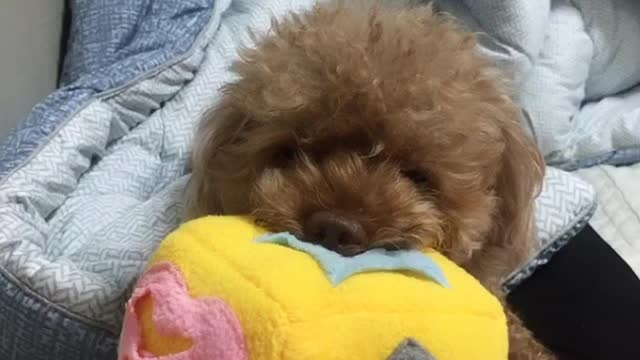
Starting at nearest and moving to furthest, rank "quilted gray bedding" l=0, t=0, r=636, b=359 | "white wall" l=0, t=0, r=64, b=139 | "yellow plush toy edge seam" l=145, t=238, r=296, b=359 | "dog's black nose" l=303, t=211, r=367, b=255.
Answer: "yellow plush toy edge seam" l=145, t=238, r=296, b=359, "dog's black nose" l=303, t=211, r=367, b=255, "quilted gray bedding" l=0, t=0, r=636, b=359, "white wall" l=0, t=0, r=64, b=139

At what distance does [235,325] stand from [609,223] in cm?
104

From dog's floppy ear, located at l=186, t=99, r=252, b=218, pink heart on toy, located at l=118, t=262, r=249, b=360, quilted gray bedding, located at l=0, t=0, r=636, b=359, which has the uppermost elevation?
pink heart on toy, located at l=118, t=262, r=249, b=360

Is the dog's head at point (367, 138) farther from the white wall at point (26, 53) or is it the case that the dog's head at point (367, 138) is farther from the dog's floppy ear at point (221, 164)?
the white wall at point (26, 53)

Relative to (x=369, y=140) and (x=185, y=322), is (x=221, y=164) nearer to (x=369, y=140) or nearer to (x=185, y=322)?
(x=369, y=140)

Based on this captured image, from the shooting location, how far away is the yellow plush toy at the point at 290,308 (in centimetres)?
85

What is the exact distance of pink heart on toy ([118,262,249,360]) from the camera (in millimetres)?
843

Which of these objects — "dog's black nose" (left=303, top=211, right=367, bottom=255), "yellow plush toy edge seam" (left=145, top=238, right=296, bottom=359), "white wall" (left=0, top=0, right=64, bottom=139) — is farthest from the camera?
"white wall" (left=0, top=0, right=64, bottom=139)

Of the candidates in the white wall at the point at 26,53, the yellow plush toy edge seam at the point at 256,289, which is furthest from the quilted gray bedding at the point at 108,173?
the yellow plush toy edge seam at the point at 256,289

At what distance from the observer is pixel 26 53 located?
1918 mm

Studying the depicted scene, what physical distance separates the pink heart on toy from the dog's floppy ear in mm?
289

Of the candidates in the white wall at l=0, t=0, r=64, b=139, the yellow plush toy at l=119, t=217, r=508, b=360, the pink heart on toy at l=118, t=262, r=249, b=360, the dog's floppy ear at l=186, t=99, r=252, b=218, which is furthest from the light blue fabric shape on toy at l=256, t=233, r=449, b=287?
the white wall at l=0, t=0, r=64, b=139

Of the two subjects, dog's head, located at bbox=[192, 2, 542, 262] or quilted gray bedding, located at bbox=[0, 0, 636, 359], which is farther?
quilted gray bedding, located at bbox=[0, 0, 636, 359]

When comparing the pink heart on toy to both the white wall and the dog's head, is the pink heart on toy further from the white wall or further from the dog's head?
the white wall

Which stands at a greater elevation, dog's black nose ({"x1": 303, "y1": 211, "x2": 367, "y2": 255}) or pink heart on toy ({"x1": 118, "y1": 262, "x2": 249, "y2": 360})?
pink heart on toy ({"x1": 118, "y1": 262, "x2": 249, "y2": 360})
